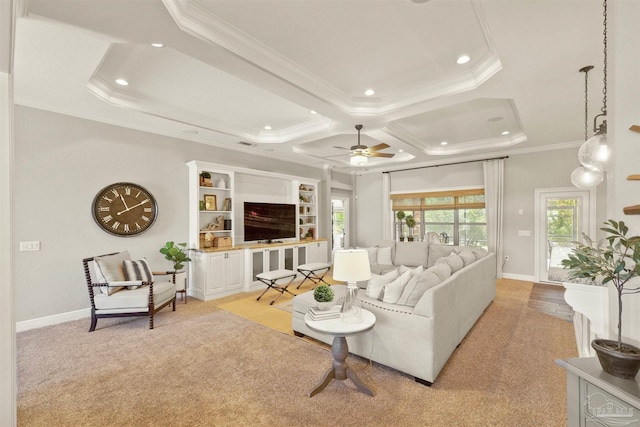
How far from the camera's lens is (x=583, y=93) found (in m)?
3.37

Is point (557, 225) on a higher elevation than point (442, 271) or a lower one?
higher

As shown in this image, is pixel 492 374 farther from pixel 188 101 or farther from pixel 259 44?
pixel 188 101

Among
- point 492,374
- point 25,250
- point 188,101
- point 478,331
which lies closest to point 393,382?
point 492,374

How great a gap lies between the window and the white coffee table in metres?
5.63

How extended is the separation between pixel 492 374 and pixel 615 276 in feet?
5.76

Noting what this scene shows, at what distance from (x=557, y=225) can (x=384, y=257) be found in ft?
12.2

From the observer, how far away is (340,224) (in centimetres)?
898

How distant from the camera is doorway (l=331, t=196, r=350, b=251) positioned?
8.88 meters

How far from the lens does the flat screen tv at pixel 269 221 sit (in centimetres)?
596

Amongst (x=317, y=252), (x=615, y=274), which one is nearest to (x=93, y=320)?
(x=317, y=252)

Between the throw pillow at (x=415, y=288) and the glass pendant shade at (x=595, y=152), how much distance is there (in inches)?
64.0

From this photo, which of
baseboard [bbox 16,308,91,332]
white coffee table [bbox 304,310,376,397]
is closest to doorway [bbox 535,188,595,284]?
white coffee table [bbox 304,310,376,397]

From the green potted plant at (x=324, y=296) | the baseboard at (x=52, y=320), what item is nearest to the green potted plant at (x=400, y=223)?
the green potted plant at (x=324, y=296)

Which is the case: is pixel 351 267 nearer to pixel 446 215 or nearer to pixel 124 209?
pixel 124 209
